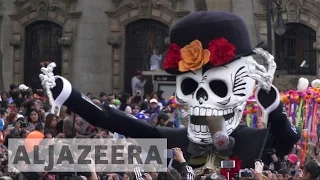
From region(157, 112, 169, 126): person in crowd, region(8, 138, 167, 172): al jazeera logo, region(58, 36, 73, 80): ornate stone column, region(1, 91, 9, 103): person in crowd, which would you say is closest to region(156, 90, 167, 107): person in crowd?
region(1, 91, 9, 103): person in crowd

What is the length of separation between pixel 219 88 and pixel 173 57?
0.67 meters

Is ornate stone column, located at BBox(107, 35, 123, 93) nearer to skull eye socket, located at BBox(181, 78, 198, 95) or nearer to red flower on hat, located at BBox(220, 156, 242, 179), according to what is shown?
skull eye socket, located at BBox(181, 78, 198, 95)

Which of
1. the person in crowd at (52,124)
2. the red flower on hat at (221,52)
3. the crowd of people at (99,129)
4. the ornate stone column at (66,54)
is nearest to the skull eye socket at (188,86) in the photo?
the red flower on hat at (221,52)

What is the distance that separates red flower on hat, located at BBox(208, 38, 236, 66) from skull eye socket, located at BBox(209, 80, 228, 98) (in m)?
0.24

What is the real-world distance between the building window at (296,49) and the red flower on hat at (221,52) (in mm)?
15306

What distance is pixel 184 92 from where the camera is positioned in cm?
1327

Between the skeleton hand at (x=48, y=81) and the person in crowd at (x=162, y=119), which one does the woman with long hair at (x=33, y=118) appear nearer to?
the person in crowd at (x=162, y=119)

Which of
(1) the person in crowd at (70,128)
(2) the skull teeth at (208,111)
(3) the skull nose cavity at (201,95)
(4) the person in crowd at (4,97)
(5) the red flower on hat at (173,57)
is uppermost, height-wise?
(5) the red flower on hat at (173,57)

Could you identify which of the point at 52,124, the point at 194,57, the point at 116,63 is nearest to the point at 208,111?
the point at 194,57

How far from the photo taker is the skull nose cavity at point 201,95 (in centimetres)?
1298

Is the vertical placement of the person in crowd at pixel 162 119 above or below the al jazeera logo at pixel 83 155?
above

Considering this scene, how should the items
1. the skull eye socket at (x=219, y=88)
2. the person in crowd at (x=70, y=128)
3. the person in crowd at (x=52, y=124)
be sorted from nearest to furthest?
1. the skull eye socket at (x=219, y=88)
2. the person in crowd at (x=70, y=128)
3. the person in crowd at (x=52, y=124)

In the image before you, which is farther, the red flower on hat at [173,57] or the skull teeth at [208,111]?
the red flower on hat at [173,57]

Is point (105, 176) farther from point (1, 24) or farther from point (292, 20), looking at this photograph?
point (1, 24)
